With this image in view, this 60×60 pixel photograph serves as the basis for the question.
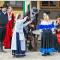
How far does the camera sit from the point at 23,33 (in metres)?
12.9

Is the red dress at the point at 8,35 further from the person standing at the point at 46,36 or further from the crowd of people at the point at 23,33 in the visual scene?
the person standing at the point at 46,36

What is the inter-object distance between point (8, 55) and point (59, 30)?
237 centimetres

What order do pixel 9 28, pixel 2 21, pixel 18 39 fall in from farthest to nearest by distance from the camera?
pixel 9 28, pixel 2 21, pixel 18 39

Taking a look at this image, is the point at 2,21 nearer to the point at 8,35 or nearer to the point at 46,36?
the point at 8,35

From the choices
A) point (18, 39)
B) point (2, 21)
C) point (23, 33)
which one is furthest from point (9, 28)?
point (18, 39)

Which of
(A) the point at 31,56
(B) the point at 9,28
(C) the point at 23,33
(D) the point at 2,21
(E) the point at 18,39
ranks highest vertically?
(D) the point at 2,21

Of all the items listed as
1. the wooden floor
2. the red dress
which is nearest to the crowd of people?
the red dress

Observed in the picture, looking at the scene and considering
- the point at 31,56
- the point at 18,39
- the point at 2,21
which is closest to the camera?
the point at 18,39

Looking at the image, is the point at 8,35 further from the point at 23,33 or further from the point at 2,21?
the point at 23,33

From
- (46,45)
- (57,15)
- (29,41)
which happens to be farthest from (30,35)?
(57,15)

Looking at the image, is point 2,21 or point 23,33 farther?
point 2,21

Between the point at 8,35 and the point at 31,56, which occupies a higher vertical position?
the point at 8,35

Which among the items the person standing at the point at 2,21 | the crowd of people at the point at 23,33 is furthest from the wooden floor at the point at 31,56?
the person standing at the point at 2,21

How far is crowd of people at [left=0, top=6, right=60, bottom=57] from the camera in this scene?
12.7 meters
